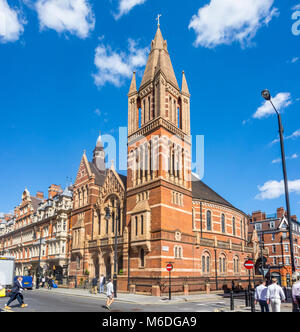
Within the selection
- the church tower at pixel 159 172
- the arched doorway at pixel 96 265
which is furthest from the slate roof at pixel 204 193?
the arched doorway at pixel 96 265

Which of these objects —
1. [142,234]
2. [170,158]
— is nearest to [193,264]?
[142,234]

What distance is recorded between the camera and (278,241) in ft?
206

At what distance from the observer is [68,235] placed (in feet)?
163

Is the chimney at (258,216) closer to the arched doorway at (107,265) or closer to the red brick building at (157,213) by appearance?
the red brick building at (157,213)

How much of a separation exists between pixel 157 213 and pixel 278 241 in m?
40.8

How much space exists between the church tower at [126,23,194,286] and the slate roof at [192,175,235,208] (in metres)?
7.26

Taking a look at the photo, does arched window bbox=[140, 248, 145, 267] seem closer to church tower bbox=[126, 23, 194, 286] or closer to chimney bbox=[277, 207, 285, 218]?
church tower bbox=[126, 23, 194, 286]

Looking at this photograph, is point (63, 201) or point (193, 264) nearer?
point (193, 264)

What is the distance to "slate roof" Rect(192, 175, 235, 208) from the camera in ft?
144

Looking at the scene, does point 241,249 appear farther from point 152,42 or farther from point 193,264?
point 152,42

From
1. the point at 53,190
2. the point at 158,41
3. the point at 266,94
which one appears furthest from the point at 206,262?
the point at 53,190

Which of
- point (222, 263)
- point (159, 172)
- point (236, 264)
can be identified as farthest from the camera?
point (236, 264)

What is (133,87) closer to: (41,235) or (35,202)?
(41,235)
